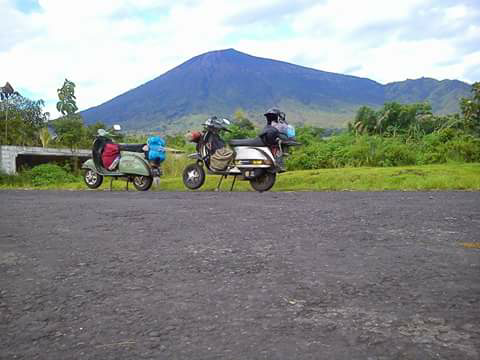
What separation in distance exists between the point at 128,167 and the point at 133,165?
0.14 metres

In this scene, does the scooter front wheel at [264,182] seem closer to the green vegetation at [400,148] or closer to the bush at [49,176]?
the green vegetation at [400,148]

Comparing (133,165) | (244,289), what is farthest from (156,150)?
(244,289)

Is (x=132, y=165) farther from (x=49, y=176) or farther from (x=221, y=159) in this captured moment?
(x=49, y=176)

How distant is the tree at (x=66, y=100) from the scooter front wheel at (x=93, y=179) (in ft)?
171

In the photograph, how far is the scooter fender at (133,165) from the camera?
1067 centimetres

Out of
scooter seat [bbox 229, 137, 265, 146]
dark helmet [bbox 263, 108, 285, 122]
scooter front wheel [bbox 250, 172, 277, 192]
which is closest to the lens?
scooter front wheel [bbox 250, 172, 277, 192]

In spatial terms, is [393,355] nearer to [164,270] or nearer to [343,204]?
[164,270]

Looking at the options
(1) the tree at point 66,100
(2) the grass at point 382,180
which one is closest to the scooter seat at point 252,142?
(2) the grass at point 382,180

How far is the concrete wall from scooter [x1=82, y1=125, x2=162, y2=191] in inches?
287

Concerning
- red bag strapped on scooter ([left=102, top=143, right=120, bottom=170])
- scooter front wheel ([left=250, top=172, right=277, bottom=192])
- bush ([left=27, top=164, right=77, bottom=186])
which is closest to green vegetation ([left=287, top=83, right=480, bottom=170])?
scooter front wheel ([left=250, top=172, right=277, bottom=192])

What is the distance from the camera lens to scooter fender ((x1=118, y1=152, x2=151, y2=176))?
35.0ft

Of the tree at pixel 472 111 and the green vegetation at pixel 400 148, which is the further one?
the tree at pixel 472 111

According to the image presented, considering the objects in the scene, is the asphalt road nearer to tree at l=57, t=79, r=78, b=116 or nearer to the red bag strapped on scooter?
the red bag strapped on scooter

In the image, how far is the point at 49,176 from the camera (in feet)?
52.1
